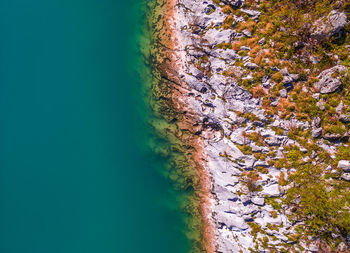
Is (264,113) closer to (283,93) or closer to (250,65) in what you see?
(283,93)

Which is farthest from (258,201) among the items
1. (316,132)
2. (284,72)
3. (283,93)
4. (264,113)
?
(284,72)

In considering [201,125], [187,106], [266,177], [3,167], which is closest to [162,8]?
[187,106]

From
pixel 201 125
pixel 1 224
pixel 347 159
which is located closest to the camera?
pixel 347 159

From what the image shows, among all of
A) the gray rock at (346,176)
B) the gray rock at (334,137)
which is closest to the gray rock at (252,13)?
the gray rock at (334,137)

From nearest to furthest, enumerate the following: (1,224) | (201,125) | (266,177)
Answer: (266,177)
(201,125)
(1,224)

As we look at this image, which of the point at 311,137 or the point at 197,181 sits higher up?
the point at 311,137

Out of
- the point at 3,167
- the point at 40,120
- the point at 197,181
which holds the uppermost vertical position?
the point at 40,120

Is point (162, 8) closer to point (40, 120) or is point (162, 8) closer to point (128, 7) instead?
point (128, 7)

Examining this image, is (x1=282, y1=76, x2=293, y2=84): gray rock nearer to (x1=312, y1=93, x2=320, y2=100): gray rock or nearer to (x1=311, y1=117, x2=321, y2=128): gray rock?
(x1=312, y1=93, x2=320, y2=100): gray rock

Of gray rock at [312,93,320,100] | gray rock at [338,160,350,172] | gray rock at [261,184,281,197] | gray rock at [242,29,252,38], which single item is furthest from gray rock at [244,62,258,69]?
gray rock at [261,184,281,197]
